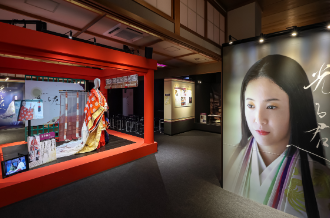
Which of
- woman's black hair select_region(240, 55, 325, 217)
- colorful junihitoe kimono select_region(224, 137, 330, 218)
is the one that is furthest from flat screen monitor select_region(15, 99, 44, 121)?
woman's black hair select_region(240, 55, 325, 217)

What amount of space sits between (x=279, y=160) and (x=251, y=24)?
4151 millimetres

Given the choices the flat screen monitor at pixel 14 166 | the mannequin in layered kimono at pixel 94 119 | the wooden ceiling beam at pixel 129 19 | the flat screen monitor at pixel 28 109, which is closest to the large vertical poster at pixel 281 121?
the wooden ceiling beam at pixel 129 19

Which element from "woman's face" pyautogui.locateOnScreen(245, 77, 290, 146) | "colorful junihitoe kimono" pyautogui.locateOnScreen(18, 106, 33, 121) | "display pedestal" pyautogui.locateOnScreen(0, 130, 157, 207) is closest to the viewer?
"woman's face" pyautogui.locateOnScreen(245, 77, 290, 146)

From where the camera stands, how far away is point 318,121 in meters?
1.94

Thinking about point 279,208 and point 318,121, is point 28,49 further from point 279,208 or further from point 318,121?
point 279,208

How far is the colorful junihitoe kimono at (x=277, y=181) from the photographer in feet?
6.42

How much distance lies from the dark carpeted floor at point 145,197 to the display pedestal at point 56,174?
0.10 metres

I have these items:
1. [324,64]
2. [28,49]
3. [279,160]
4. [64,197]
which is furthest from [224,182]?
[28,49]

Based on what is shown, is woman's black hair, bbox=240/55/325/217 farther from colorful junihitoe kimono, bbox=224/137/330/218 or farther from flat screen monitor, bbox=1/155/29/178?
flat screen monitor, bbox=1/155/29/178

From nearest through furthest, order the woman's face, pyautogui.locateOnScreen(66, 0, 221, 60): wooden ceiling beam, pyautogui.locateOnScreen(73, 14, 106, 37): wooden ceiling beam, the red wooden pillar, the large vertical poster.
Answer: the large vertical poster → the woman's face → pyautogui.locateOnScreen(66, 0, 221, 60): wooden ceiling beam → pyautogui.locateOnScreen(73, 14, 106, 37): wooden ceiling beam → the red wooden pillar

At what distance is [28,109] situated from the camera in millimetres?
3324

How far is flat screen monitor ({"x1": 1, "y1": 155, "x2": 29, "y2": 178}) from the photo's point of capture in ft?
8.50

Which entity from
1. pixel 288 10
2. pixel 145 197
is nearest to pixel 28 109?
pixel 145 197

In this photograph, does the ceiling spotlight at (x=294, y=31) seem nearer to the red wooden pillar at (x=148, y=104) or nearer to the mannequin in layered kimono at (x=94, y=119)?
the red wooden pillar at (x=148, y=104)
